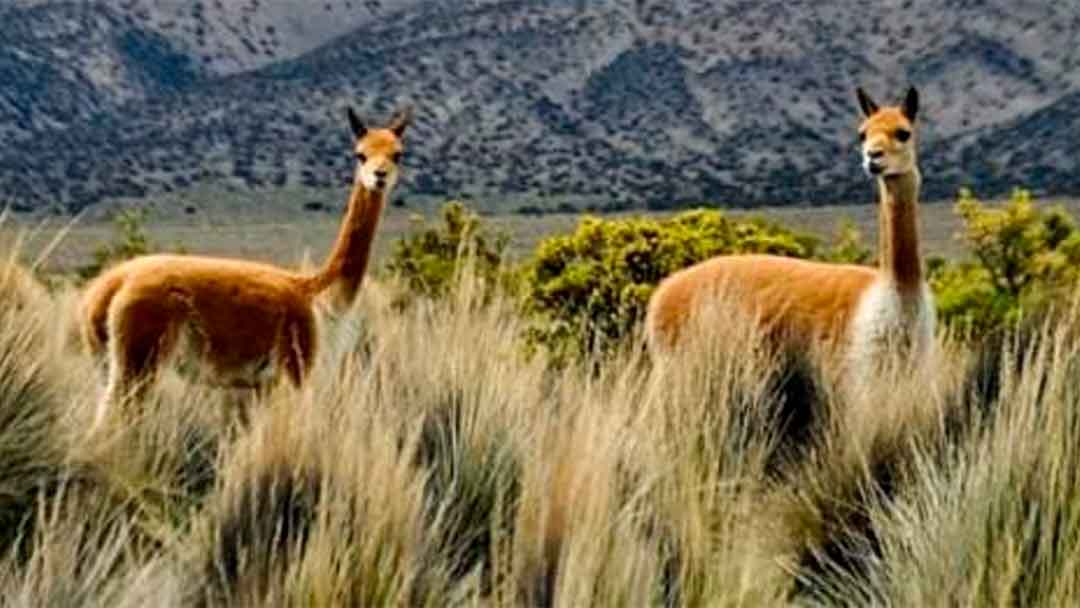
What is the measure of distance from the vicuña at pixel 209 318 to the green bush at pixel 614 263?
346 cm

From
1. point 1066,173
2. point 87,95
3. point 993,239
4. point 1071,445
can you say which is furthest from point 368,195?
point 87,95

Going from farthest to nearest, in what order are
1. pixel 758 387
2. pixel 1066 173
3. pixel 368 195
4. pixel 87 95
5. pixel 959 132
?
pixel 87 95 < pixel 959 132 < pixel 1066 173 < pixel 368 195 < pixel 758 387

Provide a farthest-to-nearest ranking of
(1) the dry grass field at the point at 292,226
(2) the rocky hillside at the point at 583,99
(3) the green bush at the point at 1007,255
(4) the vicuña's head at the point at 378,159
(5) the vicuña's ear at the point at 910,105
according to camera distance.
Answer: (2) the rocky hillside at the point at 583,99, (1) the dry grass field at the point at 292,226, (3) the green bush at the point at 1007,255, (5) the vicuña's ear at the point at 910,105, (4) the vicuña's head at the point at 378,159

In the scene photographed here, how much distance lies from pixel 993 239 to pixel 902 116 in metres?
7.67

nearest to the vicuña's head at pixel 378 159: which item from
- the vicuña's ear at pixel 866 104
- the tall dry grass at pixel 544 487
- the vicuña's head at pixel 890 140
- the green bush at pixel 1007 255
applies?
the tall dry grass at pixel 544 487

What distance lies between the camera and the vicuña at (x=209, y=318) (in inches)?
355

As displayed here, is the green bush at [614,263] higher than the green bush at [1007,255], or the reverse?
the green bush at [614,263]

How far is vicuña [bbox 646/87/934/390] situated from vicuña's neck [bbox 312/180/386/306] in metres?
1.25

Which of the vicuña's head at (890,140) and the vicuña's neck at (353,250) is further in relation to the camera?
the vicuña's head at (890,140)

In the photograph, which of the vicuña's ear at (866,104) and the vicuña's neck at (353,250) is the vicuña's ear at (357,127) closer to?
the vicuña's neck at (353,250)

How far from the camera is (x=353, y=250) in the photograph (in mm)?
9891

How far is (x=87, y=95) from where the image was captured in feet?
206

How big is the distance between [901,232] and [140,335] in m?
3.08

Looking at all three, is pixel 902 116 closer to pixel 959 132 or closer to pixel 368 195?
pixel 368 195
